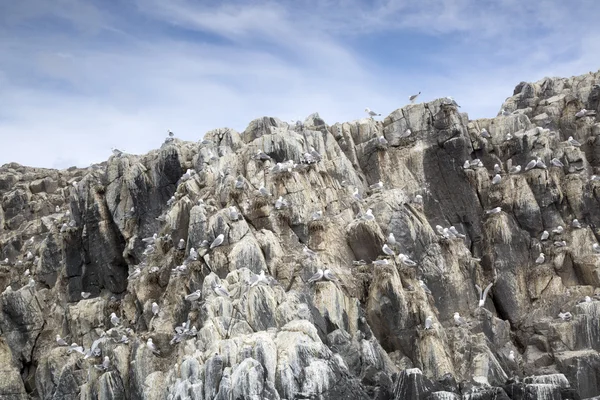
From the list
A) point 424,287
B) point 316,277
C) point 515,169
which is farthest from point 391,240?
point 515,169

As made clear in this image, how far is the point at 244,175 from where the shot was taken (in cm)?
5050

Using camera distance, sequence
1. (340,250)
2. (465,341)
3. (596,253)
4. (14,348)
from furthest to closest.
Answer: (14,348) < (596,253) < (340,250) < (465,341)

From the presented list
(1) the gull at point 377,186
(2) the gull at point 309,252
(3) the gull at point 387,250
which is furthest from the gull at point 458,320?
(1) the gull at point 377,186

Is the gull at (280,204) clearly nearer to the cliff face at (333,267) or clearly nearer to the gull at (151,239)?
the cliff face at (333,267)

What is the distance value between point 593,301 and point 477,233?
315 inches

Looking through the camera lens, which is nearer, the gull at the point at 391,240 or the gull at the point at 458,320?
the gull at the point at 458,320

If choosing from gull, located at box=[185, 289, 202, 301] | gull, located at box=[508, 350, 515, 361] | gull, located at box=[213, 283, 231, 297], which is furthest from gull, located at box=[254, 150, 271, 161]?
gull, located at box=[508, 350, 515, 361]

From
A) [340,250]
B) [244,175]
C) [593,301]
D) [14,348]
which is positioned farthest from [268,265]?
[14,348]

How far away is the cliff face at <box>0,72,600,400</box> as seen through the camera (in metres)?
39.1

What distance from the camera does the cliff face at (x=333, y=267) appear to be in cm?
3912

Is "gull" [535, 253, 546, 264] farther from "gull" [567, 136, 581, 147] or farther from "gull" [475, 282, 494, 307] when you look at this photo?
"gull" [567, 136, 581, 147]

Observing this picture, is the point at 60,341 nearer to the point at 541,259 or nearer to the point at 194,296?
the point at 194,296

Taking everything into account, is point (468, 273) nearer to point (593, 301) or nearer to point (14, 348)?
point (593, 301)

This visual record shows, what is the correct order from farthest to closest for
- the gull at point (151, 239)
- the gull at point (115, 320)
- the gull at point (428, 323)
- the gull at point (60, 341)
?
the gull at point (60, 341)
the gull at point (151, 239)
the gull at point (115, 320)
the gull at point (428, 323)
